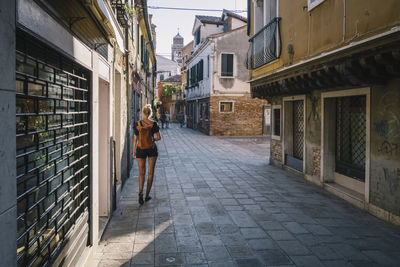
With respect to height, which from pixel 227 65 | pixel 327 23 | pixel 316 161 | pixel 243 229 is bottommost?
pixel 243 229

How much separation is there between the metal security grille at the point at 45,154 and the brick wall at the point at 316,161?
18.8ft

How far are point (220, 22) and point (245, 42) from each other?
5384mm

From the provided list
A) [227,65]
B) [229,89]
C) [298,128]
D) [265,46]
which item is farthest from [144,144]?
[227,65]

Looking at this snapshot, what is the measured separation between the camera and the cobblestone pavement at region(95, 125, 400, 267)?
3.94 m

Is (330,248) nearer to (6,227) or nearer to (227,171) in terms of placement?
(6,227)

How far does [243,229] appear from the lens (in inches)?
193

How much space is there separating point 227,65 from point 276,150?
12279 millimetres

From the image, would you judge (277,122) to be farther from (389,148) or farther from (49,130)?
(49,130)

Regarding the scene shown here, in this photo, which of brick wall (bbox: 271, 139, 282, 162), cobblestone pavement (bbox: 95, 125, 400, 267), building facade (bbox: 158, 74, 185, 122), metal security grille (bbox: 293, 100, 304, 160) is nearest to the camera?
cobblestone pavement (bbox: 95, 125, 400, 267)

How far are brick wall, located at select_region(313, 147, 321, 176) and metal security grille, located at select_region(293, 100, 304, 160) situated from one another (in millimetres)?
1214

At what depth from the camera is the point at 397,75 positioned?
16.0ft

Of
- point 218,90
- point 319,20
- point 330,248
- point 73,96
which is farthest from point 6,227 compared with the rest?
point 218,90

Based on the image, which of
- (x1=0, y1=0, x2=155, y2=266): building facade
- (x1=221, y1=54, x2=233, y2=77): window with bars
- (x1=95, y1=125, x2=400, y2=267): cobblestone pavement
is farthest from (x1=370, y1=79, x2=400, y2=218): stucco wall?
(x1=221, y1=54, x2=233, y2=77): window with bars

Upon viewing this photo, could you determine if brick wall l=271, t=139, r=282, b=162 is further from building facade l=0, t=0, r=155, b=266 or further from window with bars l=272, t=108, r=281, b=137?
building facade l=0, t=0, r=155, b=266
